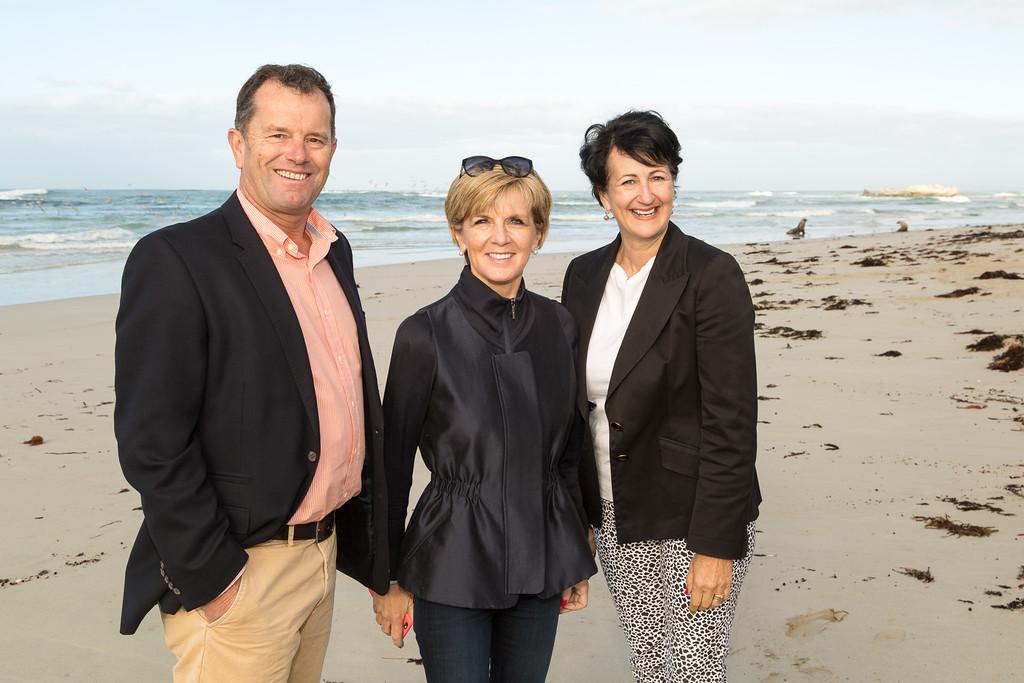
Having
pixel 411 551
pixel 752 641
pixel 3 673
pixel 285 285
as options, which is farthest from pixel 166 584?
pixel 752 641

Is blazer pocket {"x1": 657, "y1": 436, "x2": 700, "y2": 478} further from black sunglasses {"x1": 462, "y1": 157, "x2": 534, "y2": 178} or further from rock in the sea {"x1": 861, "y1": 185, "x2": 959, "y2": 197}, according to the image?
rock in the sea {"x1": 861, "y1": 185, "x2": 959, "y2": 197}

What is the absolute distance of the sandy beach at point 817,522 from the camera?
351 centimetres

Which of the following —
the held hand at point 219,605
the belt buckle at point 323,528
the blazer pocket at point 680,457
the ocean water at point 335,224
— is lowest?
the ocean water at point 335,224

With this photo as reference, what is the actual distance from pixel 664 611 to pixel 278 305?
1.48 m

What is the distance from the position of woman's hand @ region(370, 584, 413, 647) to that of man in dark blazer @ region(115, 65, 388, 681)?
62 millimetres

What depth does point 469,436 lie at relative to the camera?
228cm

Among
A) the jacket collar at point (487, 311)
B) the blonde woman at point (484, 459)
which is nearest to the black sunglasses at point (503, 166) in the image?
the blonde woman at point (484, 459)

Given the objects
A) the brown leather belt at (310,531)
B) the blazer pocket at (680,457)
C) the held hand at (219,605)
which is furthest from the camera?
the blazer pocket at (680,457)

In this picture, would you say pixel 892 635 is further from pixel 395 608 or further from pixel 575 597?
pixel 395 608

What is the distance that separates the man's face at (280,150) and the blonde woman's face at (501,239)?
1.47ft

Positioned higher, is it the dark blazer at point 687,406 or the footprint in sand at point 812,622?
the dark blazer at point 687,406

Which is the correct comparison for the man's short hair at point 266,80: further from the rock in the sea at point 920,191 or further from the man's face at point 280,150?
the rock in the sea at point 920,191

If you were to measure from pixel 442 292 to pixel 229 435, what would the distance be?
1157cm

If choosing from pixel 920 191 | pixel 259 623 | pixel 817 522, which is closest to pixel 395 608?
pixel 259 623
